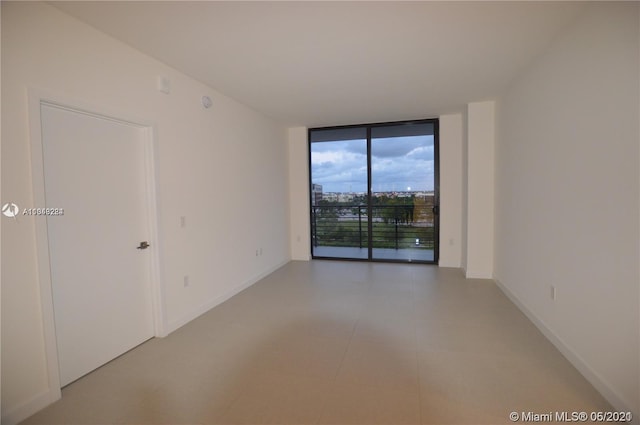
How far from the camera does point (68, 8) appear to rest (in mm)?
1904

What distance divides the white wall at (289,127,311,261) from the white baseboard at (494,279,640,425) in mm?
3633

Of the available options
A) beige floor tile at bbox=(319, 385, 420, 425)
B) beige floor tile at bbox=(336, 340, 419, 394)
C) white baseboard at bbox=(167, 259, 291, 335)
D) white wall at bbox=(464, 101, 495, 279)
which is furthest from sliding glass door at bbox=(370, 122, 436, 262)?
beige floor tile at bbox=(319, 385, 420, 425)

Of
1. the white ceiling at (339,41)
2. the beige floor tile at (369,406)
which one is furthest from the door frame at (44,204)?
the beige floor tile at (369,406)

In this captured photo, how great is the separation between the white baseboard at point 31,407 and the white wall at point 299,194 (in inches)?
162

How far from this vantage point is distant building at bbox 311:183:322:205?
5.85 m

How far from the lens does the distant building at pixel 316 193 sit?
5852 millimetres

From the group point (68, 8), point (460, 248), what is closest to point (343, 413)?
point (68, 8)

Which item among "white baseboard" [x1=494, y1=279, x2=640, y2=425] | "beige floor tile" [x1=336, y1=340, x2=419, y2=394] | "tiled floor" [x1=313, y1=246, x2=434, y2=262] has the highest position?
"tiled floor" [x1=313, y1=246, x2=434, y2=262]

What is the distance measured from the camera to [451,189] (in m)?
4.94

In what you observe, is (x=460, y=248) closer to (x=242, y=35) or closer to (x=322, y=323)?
(x=322, y=323)

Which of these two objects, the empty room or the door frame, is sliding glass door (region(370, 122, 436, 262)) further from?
the door frame

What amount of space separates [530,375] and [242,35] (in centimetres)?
322

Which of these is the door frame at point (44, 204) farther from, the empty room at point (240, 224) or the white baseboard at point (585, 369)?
the white baseboard at point (585, 369)

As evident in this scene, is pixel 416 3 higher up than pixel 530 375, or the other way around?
pixel 416 3
